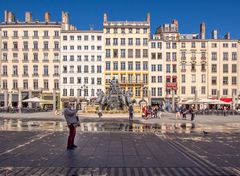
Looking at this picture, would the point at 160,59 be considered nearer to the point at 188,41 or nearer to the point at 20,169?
the point at 188,41

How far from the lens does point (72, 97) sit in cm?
9475

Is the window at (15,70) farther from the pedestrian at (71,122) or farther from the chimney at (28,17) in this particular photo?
the pedestrian at (71,122)

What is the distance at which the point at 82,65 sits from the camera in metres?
95.1

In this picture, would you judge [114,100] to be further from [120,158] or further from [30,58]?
[30,58]

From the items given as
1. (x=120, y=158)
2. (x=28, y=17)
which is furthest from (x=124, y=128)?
(x=28, y=17)

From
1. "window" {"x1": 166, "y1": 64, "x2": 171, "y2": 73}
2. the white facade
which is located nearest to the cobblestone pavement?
the white facade

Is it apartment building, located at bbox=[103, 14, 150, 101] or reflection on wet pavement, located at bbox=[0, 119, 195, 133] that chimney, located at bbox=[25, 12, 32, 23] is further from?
reflection on wet pavement, located at bbox=[0, 119, 195, 133]

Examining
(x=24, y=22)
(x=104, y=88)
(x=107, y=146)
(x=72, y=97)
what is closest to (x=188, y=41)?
(x=104, y=88)

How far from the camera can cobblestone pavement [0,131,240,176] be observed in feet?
36.1

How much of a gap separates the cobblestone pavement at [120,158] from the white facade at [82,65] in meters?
76.6

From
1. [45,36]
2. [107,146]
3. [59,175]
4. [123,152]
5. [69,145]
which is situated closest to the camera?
[59,175]

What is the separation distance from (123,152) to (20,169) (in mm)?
4860

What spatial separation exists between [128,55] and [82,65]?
11903 mm

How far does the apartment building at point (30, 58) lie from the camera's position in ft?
308
